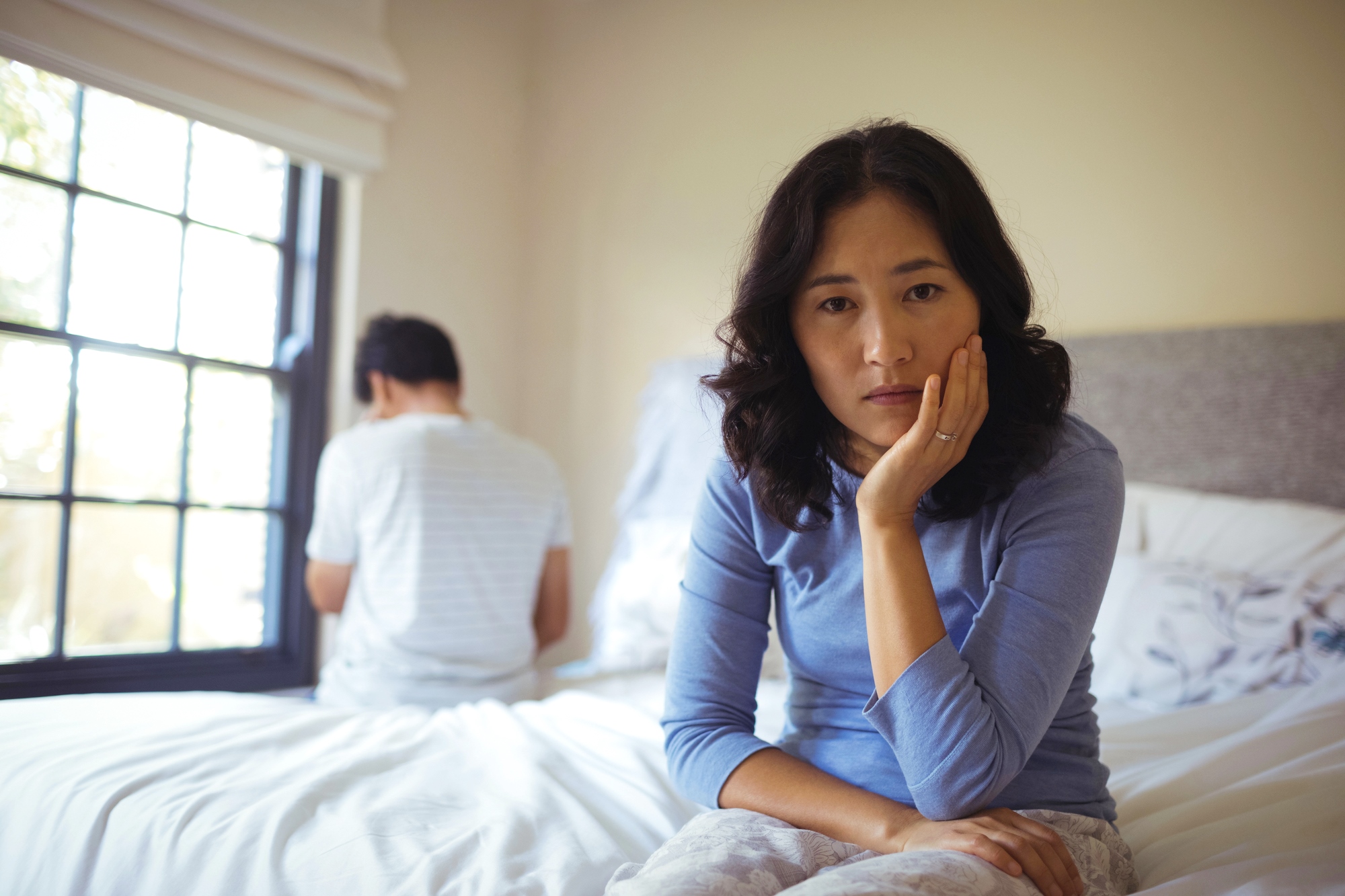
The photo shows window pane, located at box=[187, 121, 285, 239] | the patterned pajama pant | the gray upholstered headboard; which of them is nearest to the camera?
the patterned pajama pant

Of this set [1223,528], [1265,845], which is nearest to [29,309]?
[1265,845]

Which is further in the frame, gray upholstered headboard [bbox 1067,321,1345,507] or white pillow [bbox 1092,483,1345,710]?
gray upholstered headboard [bbox 1067,321,1345,507]

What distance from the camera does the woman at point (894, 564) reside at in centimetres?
82

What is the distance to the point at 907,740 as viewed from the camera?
84cm

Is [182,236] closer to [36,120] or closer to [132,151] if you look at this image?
[132,151]

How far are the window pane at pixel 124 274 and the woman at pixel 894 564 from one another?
192cm

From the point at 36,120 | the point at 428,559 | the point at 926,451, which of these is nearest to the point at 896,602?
the point at 926,451

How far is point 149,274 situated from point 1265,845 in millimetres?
2623

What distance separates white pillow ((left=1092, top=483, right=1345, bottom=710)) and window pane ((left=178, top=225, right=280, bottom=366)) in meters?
2.33

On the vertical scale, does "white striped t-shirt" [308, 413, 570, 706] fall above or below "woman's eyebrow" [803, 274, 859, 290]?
below

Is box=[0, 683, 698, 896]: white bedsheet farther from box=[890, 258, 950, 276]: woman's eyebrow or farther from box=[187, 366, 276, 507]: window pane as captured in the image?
box=[187, 366, 276, 507]: window pane

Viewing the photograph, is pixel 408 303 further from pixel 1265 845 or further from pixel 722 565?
pixel 1265 845

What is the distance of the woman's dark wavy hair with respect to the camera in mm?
948

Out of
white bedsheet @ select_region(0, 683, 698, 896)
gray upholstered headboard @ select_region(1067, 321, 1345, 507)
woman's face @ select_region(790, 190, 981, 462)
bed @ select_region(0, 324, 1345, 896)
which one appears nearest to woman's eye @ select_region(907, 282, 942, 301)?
woman's face @ select_region(790, 190, 981, 462)
